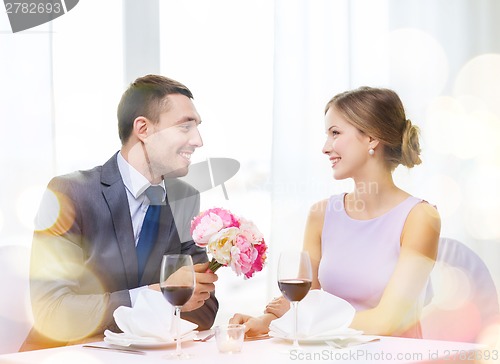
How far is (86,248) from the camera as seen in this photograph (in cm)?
219

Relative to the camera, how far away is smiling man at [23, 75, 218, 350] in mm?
1968

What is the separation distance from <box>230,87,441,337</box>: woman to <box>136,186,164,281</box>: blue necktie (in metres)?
0.58

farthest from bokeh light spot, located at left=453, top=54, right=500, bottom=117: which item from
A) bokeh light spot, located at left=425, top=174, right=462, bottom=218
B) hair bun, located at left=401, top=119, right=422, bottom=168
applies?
hair bun, located at left=401, top=119, right=422, bottom=168

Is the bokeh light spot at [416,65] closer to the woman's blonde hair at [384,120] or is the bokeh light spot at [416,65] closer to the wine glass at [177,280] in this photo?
the woman's blonde hair at [384,120]

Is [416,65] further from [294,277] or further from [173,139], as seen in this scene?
[294,277]

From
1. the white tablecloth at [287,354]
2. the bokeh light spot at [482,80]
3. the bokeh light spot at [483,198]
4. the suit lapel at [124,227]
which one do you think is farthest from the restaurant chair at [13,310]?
the bokeh light spot at [482,80]

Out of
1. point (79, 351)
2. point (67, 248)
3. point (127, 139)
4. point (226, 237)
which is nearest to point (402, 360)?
point (226, 237)

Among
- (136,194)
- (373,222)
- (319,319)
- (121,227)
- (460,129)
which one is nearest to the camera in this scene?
(319,319)

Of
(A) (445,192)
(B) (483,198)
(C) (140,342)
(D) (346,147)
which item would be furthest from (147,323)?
(B) (483,198)

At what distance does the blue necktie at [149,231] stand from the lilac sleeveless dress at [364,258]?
23.3 inches

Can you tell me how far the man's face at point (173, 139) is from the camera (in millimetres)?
2486

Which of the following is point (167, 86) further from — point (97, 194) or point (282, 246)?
point (282, 246)

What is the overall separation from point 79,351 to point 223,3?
1986 millimetres

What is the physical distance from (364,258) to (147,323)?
0.98 m
